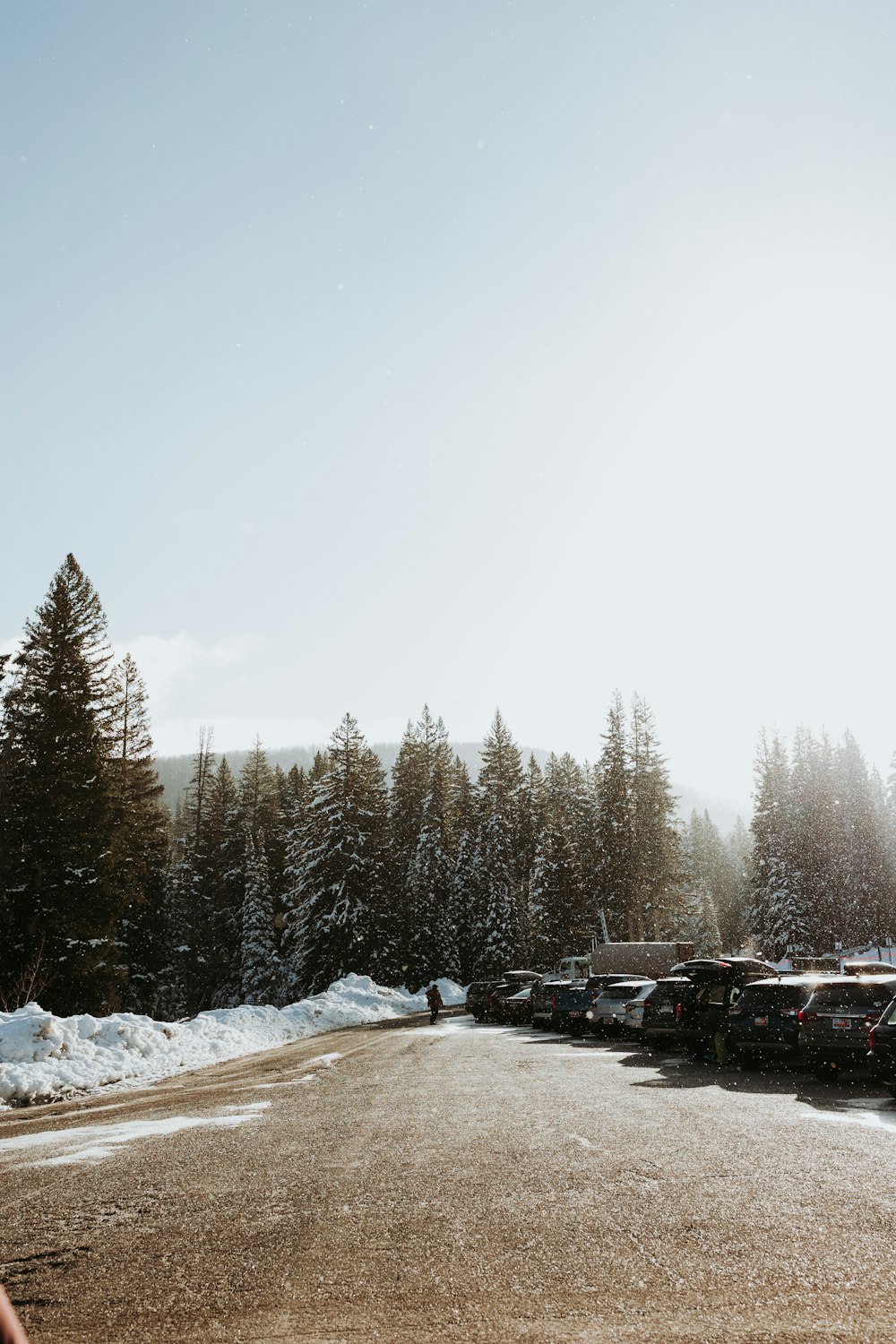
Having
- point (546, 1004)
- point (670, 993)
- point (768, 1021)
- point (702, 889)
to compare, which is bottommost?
point (546, 1004)

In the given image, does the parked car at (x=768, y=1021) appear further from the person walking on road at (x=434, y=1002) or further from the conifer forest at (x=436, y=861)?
the conifer forest at (x=436, y=861)

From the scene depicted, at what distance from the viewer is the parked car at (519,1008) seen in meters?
31.5

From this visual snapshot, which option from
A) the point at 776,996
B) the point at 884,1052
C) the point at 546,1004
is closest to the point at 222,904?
the point at 546,1004

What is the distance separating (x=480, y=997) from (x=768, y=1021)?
2106 centimetres

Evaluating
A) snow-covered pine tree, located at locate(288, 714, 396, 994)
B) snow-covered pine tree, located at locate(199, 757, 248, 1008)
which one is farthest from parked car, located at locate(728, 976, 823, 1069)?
snow-covered pine tree, located at locate(199, 757, 248, 1008)

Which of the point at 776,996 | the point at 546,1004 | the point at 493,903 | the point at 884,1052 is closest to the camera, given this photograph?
the point at 884,1052

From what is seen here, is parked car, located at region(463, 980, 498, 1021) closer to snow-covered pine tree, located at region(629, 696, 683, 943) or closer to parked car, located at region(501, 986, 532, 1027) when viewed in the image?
parked car, located at region(501, 986, 532, 1027)

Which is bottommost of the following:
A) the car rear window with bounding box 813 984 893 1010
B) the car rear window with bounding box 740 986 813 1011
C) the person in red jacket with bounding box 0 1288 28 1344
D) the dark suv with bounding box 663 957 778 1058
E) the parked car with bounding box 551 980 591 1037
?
the parked car with bounding box 551 980 591 1037

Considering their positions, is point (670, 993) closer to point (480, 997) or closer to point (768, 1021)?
point (768, 1021)

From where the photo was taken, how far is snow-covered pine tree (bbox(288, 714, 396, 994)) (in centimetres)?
5209

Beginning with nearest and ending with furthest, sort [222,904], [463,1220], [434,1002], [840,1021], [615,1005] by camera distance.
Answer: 1. [463,1220]
2. [840,1021]
3. [615,1005]
4. [434,1002]
5. [222,904]

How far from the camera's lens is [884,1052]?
448 inches

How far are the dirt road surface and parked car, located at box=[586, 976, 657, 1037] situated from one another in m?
11.2

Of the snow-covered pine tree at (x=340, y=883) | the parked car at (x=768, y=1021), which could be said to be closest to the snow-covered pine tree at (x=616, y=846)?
the snow-covered pine tree at (x=340, y=883)
